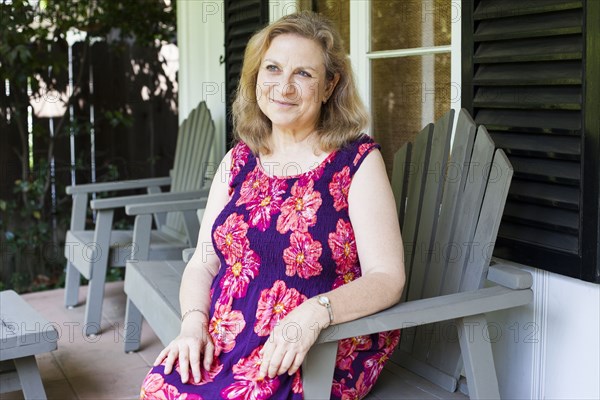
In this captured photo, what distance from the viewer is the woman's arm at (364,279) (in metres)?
1.75

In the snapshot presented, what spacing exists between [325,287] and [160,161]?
403 cm

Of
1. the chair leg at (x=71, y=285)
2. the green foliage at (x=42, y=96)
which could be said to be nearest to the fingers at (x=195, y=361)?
the chair leg at (x=71, y=285)

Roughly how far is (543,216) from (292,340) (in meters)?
0.82

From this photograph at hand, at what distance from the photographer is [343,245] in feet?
6.73

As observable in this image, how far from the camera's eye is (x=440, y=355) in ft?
7.32

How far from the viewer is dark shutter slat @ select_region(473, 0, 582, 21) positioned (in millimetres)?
2061

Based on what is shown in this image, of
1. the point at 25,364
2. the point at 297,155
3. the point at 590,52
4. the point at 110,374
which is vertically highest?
the point at 590,52

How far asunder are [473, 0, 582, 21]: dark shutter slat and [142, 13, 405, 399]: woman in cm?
44

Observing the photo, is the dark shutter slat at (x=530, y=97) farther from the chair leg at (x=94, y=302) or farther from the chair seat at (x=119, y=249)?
the chair leg at (x=94, y=302)

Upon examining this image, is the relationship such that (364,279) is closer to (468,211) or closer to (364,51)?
(468,211)

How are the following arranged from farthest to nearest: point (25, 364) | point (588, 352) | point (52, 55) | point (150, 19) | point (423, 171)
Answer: point (150, 19), point (52, 55), point (25, 364), point (423, 171), point (588, 352)

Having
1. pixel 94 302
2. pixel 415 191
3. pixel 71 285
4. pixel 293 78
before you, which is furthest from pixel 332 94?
pixel 71 285

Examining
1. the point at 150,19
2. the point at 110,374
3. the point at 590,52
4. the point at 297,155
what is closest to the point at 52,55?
the point at 150,19

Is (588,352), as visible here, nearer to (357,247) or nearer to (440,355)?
(440,355)
